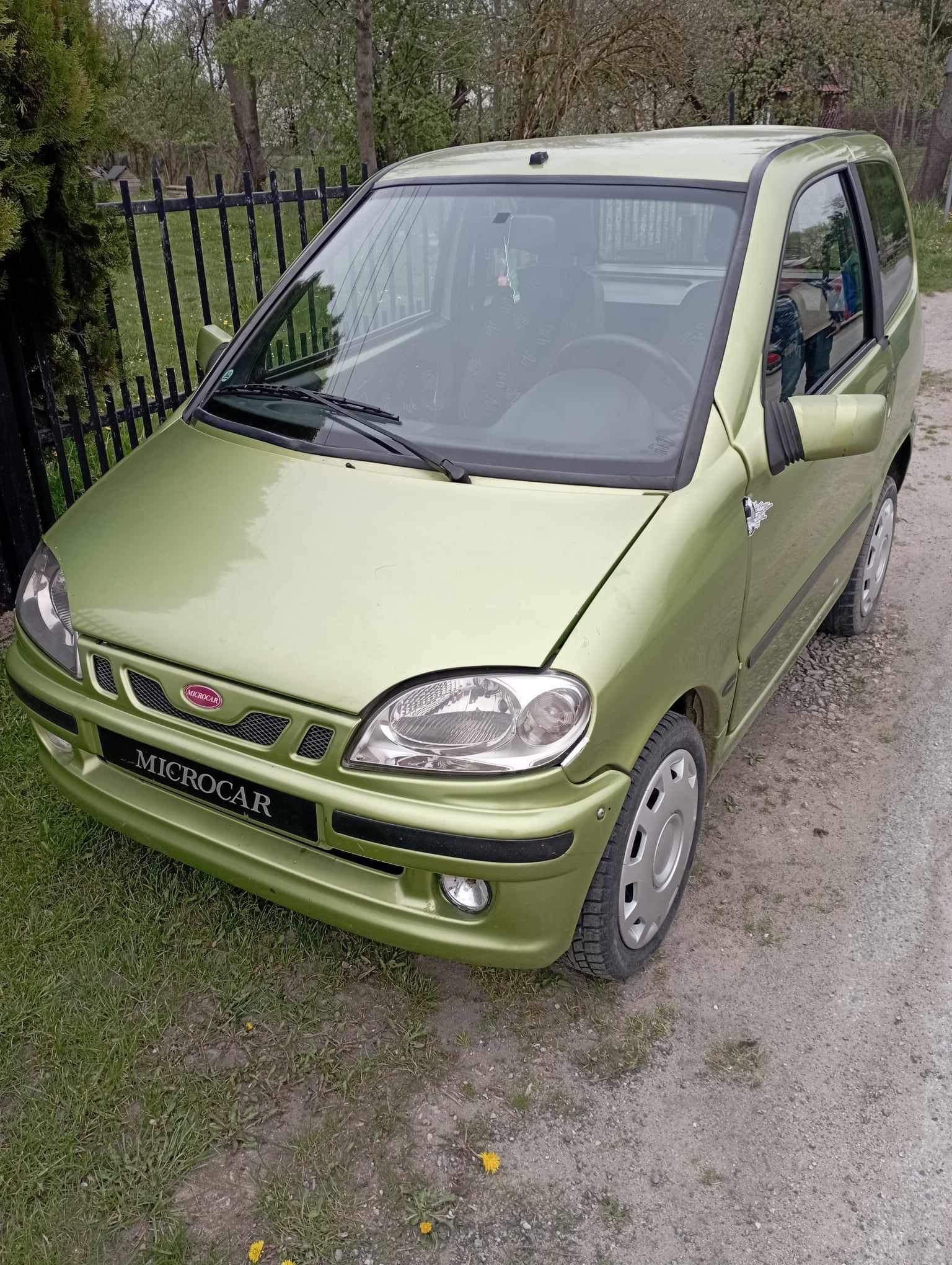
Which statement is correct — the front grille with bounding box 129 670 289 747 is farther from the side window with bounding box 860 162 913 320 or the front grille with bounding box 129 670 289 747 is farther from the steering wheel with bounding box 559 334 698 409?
the side window with bounding box 860 162 913 320

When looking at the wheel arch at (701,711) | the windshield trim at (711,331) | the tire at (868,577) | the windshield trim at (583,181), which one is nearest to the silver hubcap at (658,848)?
the wheel arch at (701,711)

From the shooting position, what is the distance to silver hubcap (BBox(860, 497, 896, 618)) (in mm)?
4078

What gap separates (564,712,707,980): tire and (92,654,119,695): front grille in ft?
3.78

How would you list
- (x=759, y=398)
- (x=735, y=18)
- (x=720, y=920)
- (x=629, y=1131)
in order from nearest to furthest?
(x=629, y=1131) < (x=759, y=398) < (x=720, y=920) < (x=735, y=18)

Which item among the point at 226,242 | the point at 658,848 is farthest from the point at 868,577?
the point at 226,242

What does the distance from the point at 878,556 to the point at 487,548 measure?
2547mm

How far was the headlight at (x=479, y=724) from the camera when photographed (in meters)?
1.98

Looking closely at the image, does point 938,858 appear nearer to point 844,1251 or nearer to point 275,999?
point 844,1251

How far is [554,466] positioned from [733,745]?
3.28ft

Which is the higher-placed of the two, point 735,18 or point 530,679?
point 735,18

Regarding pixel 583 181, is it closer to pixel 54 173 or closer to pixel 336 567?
pixel 336 567

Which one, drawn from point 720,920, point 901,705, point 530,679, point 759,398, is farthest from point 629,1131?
point 901,705

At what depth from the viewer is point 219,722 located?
2137 millimetres

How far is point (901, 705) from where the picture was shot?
385 cm
